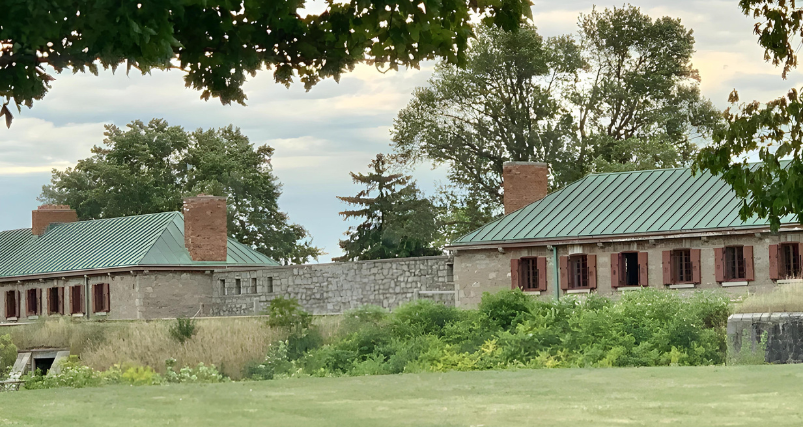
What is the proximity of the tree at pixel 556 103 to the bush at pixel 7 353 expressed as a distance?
22475mm

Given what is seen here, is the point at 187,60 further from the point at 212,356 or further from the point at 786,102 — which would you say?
the point at 212,356

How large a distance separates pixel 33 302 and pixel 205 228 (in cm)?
823

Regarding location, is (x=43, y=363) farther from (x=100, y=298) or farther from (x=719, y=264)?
(x=719, y=264)

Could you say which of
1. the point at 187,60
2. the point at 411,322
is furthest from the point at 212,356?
the point at 187,60

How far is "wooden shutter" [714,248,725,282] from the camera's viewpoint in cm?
2809

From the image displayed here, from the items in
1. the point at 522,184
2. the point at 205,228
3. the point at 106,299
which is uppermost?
the point at 522,184

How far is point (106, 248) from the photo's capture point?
40.1m

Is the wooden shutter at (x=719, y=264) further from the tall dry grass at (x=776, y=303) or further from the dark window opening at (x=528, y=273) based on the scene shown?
the tall dry grass at (x=776, y=303)

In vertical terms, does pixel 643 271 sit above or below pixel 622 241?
Result: below

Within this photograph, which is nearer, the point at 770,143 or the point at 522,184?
the point at 770,143

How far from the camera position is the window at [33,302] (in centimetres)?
4122

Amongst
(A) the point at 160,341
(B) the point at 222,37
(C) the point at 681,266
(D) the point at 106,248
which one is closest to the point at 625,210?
(C) the point at 681,266

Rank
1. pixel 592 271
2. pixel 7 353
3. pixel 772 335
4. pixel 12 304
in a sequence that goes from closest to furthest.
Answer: pixel 772 335
pixel 7 353
pixel 592 271
pixel 12 304

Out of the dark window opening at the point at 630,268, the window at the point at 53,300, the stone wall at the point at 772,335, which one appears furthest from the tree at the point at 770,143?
the window at the point at 53,300
